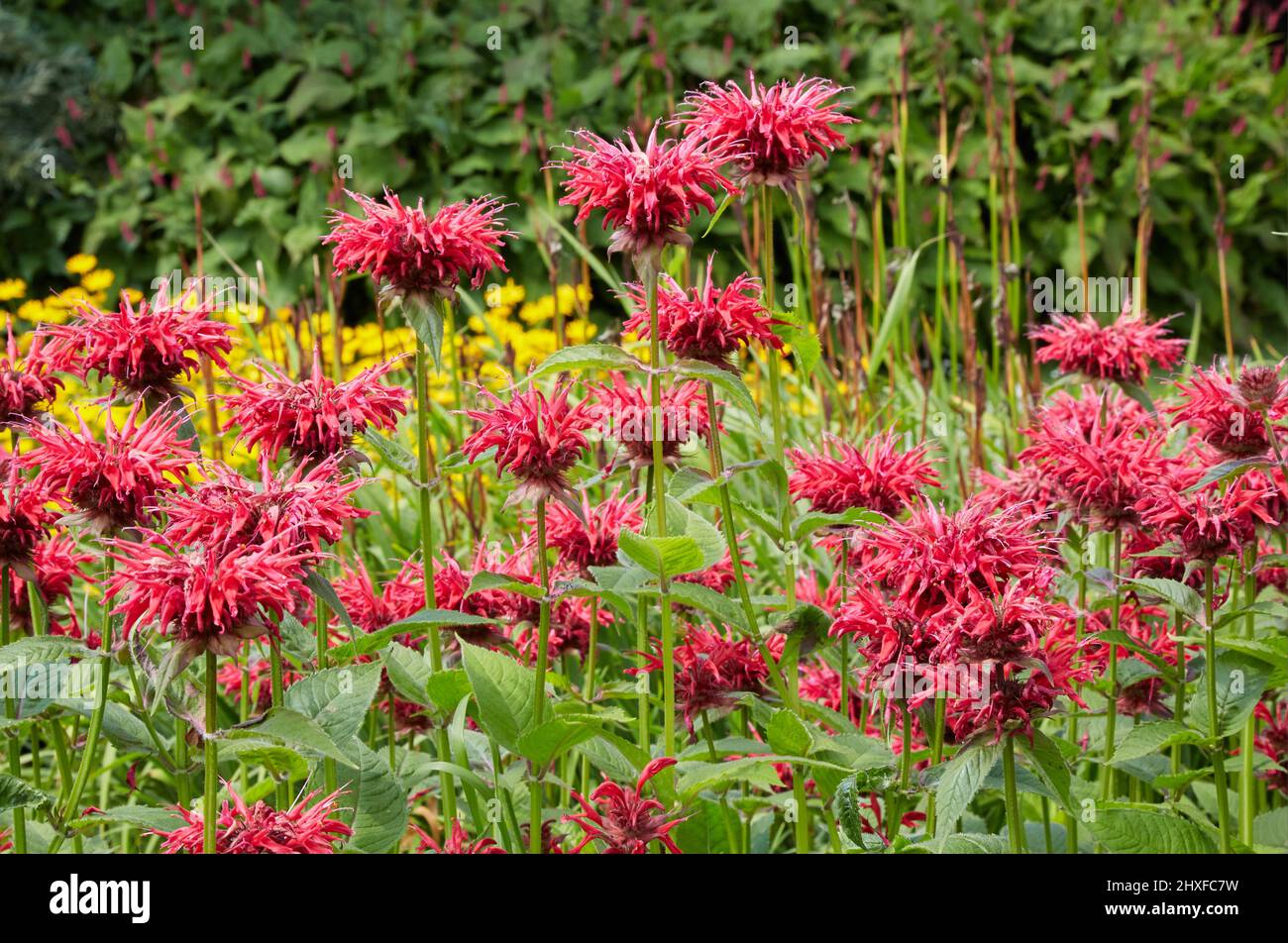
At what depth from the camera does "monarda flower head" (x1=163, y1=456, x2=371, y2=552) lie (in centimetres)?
169

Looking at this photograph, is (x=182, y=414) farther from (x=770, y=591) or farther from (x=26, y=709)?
Result: (x=770, y=591)

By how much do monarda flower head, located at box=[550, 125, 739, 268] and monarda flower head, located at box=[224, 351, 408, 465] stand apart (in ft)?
1.34

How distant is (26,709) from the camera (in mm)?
1988

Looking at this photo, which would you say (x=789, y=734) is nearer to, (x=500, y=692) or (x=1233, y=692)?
(x=500, y=692)

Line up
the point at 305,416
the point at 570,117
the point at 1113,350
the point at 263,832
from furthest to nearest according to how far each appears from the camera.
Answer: the point at 570,117 < the point at 1113,350 < the point at 305,416 < the point at 263,832

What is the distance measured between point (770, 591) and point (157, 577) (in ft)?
7.09

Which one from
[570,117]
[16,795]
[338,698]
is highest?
[570,117]

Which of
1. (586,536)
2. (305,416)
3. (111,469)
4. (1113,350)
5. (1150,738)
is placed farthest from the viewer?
(1113,350)

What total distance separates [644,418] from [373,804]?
0.67 metres

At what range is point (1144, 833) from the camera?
197 cm

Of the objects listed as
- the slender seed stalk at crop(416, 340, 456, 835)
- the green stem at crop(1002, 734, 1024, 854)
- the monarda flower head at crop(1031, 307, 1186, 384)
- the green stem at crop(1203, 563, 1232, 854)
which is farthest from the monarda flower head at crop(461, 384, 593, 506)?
the monarda flower head at crop(1031, 307, 1186, 384)

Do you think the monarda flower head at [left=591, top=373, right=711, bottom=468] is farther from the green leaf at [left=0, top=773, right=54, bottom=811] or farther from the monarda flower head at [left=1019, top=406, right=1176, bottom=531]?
the green leaf at [left=0, top=773, right=54, bottom=811]

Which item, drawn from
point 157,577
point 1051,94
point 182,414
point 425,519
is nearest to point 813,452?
point 425,519

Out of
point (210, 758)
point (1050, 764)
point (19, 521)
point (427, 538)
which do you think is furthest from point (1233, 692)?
point (19, 521)
